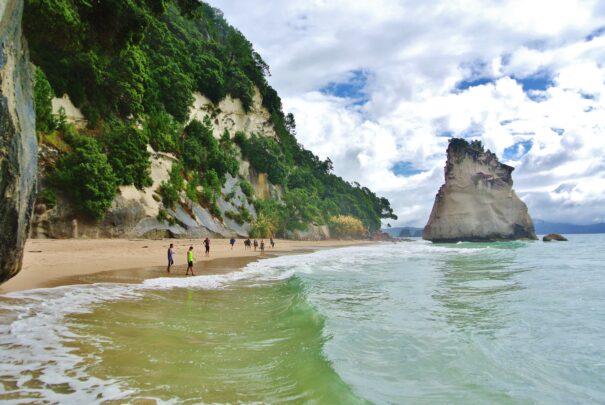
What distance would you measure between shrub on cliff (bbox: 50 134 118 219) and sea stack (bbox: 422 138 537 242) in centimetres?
7616

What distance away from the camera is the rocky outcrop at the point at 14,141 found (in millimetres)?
6203

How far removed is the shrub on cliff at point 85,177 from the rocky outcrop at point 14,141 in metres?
20.8

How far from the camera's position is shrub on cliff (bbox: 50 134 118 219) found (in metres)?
27.0

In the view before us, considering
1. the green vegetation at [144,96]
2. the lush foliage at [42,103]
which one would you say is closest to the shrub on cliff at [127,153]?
the green vegetation at [144,96]

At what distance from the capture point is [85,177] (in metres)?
27.3

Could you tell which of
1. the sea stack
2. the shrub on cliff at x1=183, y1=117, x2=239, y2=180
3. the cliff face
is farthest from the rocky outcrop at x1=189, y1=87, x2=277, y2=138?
the sea stack

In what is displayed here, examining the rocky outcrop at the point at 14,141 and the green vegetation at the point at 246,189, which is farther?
the green vegetation at the point at 246,189

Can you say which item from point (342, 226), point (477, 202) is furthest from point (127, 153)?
point (477, 202)

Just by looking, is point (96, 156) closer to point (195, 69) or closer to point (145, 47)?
point (145, 47)

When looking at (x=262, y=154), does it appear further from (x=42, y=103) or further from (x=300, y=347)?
(x=300, y=347)

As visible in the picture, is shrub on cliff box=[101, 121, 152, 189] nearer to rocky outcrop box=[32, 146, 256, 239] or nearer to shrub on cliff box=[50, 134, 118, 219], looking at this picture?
rocky outcrop box=[32, 146, 256, 239]

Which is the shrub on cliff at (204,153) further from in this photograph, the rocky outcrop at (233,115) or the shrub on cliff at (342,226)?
the shrub on cliff at (342,226)

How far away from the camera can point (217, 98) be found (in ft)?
181

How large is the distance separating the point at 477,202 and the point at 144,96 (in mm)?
72159
